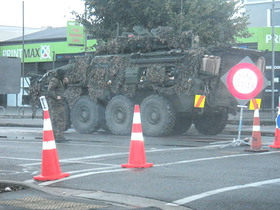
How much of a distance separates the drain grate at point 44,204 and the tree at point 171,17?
19.0 metres

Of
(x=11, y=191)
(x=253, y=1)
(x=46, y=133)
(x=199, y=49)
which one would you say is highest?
(x=253, y=1)

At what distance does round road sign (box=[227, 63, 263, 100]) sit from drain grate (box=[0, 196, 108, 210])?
696cm

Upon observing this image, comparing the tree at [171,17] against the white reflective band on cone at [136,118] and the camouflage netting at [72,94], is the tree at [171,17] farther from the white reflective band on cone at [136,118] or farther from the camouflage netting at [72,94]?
the white reflective band on cone at [136,118]

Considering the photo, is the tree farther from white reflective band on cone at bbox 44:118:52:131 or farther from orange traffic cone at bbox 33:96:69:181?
orange traffic cone at bbox 33:96:69:181

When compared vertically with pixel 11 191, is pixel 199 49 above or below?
above

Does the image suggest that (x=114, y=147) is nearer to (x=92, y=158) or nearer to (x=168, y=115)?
(x=92, y=158)

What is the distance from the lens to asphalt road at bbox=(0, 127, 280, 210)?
7.57m

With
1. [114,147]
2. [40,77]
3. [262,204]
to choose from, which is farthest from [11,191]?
[40,77]

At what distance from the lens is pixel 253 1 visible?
5056cm

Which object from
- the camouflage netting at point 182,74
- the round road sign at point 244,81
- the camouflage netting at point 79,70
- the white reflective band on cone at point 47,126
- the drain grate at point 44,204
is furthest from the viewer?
the camouflage netting at point 79,70

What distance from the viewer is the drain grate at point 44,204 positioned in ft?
23.2

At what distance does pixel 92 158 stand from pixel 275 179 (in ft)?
13.7

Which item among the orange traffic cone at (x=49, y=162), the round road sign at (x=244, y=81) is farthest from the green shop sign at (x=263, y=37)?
the orange traffic cone at (x=49, y=162)

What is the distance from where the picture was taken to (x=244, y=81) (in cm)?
1385
